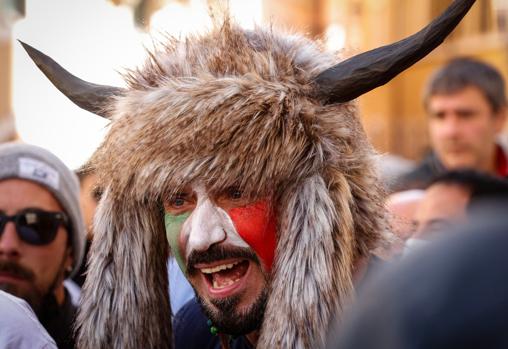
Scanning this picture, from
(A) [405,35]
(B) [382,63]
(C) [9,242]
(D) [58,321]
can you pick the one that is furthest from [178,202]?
(A) [405,35]

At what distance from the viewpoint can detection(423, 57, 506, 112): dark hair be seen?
504cm

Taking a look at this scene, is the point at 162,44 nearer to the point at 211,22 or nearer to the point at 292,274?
the point at 211,22

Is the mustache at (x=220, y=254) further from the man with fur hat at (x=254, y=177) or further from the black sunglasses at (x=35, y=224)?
the black sunglasses at (x=35, y=224)

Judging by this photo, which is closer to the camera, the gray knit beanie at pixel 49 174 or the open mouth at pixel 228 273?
the open mouth at pixel 228 273

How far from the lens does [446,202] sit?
3.81 metres

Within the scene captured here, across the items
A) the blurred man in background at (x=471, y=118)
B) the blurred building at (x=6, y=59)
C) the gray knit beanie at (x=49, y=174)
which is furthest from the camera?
the blurred man in background at (x=471, y=118)

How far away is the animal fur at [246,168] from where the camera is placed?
250cm

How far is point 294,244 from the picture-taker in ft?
8.26

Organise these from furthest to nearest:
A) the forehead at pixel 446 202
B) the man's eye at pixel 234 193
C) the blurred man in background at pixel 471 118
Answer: the blurred man in background at pixel 471 118 → the forehead at pixel 446 202 → the man's eye at pixel 234 193

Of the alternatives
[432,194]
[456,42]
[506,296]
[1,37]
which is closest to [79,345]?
[432,194]

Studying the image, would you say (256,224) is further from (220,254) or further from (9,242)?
(9,242)

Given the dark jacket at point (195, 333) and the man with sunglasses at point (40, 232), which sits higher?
the man with sunglasses at point (40, 232)

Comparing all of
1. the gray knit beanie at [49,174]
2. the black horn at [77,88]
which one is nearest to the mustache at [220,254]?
the black horn at [77,88]

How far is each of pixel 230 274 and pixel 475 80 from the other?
287 cm
